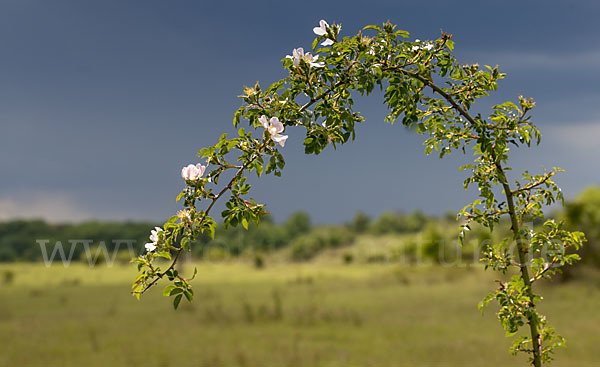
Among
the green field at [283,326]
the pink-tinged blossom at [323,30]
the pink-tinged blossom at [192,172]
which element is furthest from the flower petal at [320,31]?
the green field at [283,326]

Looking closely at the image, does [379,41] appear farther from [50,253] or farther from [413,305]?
[50,253]

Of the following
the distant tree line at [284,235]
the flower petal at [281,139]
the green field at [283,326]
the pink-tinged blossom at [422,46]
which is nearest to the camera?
the flower petal at [281,139]

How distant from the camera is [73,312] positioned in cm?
1333

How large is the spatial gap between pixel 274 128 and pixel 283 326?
967 cm

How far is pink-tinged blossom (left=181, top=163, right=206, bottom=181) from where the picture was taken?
185cm

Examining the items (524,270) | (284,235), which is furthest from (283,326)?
(284,235)

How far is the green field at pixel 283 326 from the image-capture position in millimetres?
8336

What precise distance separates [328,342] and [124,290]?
37.1ft

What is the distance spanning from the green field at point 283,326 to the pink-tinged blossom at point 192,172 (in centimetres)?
661

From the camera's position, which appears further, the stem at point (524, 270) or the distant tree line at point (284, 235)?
the distant tree line at point (284, 235)

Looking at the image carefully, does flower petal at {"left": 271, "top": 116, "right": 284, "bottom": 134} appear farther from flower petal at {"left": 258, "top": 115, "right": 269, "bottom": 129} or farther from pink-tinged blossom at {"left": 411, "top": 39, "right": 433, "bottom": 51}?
pink-tinged blossom at {"left": 411, "top": 39, "right": 433, "bottom": 51}

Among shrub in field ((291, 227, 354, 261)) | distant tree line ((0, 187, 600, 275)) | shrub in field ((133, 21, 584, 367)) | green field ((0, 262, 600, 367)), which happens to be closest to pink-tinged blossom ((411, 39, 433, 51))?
shrub in field ((133, 21, 584, 367))

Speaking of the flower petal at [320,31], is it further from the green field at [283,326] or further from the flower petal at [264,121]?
the green field at [283,326]

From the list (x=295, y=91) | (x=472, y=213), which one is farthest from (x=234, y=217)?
(x=472, y=213)
